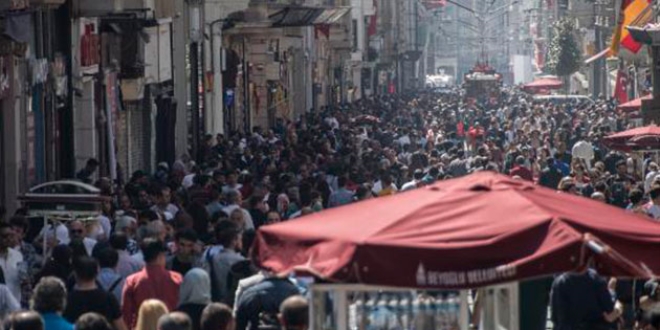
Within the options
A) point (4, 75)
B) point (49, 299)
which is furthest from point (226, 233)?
point (4, 75)

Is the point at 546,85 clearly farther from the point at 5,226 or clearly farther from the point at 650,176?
the point at 5,226

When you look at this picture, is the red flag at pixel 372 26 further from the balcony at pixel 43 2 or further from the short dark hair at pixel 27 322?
the short dark hair at pixel 27 322

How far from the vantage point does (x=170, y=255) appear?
15844 mm

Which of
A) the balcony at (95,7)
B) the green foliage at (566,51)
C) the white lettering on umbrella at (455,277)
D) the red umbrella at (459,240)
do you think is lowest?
the green foliage at (566,51)

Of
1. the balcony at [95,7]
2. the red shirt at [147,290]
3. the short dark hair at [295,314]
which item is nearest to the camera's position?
the short dark hair at [295,314]

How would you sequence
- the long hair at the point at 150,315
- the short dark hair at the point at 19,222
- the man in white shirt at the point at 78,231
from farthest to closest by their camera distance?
the short dark hair at the point at 19,222 < the man in white shirt at the point at 78,231 < the long hair at the point at 150,315

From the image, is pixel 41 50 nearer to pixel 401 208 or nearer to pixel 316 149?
pixel 316 149

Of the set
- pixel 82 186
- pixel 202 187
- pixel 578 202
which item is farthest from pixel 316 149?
pixel 578 202

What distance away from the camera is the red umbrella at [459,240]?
9.53 m

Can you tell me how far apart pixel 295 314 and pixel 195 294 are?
242 cm

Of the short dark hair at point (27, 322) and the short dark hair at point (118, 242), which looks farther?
the short dark hair at point (118, 242)

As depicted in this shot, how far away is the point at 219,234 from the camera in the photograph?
1474cm

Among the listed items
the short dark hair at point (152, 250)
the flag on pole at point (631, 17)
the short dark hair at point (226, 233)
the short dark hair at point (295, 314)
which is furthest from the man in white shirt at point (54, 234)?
the flag on pole at point (631, 17)

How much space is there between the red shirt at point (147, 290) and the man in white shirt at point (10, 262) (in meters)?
1.65
